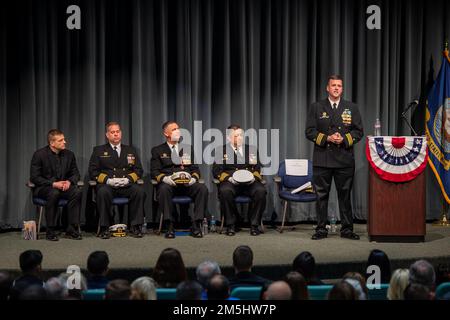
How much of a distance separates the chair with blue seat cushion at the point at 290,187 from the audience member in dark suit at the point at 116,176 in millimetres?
1507

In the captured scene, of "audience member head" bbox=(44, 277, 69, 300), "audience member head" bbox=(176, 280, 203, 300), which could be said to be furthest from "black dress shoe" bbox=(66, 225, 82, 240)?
"audience member head" bbox=(176, 280, 203, 300)

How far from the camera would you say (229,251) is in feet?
19.5

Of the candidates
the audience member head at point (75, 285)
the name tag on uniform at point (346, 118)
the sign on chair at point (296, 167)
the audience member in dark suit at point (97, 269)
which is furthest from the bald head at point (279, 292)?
the sign on chair at point (296, 167)

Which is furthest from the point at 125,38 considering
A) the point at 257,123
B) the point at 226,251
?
the point at 226,251

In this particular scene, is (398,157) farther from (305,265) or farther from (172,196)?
(305,265)

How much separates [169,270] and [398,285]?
1.25 m

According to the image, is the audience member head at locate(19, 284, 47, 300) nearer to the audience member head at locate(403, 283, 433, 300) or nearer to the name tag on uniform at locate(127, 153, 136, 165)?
the audience member head at locate(403, 283, 433, 300)

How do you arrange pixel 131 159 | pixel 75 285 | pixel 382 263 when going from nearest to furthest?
pixel 75 285, pixel 382 263, pixel 131 159

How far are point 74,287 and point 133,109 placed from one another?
4.01 m

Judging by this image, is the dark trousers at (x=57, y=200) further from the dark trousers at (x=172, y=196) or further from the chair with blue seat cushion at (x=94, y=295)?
the chair with blue seat cushion at (x=94, y=295)

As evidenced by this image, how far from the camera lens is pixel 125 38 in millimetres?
7598

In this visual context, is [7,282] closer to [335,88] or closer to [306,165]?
[335,88]

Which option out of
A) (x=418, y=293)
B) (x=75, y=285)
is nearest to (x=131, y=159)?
(x=75, y=285)

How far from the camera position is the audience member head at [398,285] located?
3.33m
